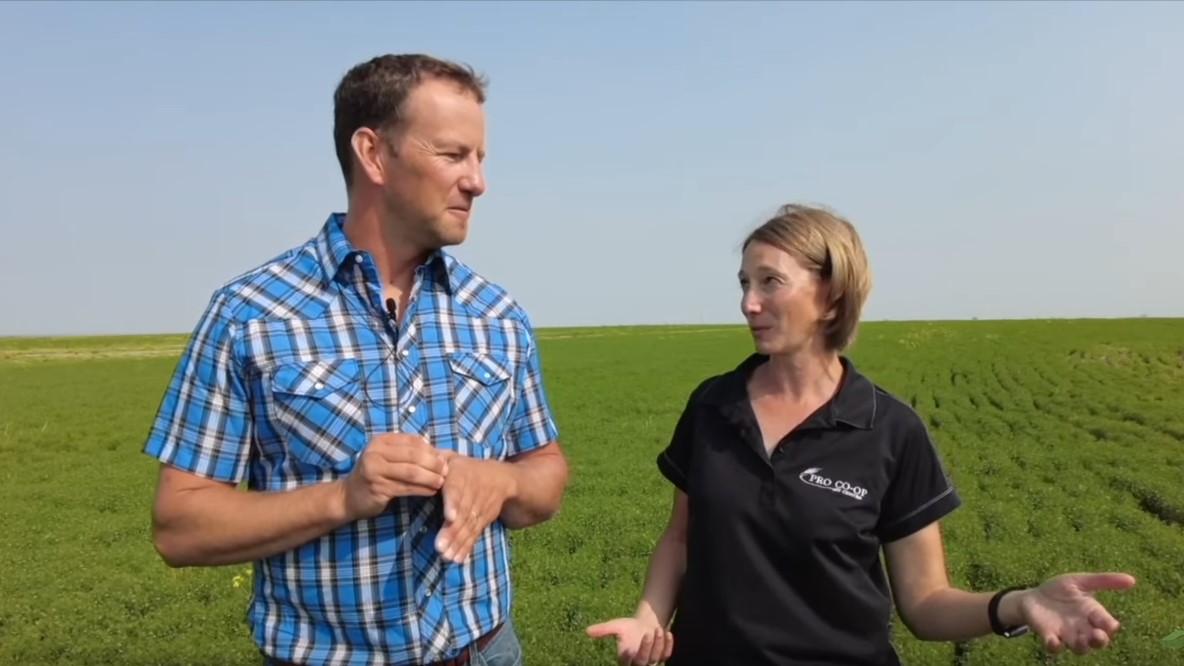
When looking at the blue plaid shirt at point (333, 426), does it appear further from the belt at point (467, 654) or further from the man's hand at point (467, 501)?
the man's hand at point (467, 501)

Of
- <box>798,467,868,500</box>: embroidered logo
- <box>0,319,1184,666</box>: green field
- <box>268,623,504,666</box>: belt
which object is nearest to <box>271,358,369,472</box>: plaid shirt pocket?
<box>268,623,504,666</box>: belt

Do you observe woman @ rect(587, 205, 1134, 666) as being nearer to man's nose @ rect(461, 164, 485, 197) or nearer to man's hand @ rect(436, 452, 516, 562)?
man's hand @ rect(436, 452, 516, 562)

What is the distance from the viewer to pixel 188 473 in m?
1.84

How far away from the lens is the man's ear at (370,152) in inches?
79.4

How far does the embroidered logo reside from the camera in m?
2.24

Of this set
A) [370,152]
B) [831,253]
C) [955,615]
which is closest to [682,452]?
[831,253]

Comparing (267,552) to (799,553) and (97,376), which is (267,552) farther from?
(97,376)

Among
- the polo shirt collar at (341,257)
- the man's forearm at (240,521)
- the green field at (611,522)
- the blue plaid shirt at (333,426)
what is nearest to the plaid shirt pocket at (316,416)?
the blue plaid shirt at (333,426)

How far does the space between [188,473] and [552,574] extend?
676cm

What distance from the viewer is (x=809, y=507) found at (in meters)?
2.24

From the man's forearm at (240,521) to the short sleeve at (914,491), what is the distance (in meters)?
1.36

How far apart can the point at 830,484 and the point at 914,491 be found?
0.73 feet

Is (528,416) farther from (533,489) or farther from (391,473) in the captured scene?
(391,473)

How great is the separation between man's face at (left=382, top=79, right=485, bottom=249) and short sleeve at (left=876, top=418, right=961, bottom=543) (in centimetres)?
124
